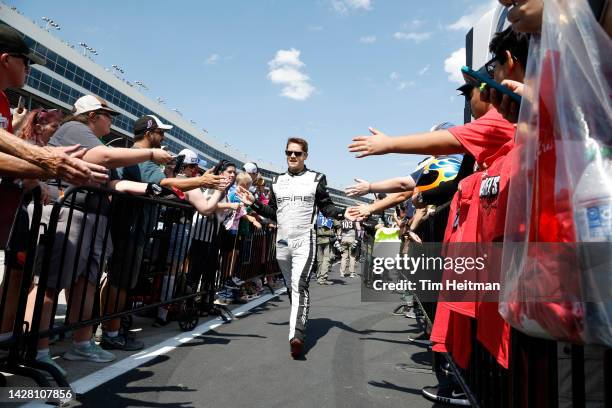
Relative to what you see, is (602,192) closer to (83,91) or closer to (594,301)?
(594,301)

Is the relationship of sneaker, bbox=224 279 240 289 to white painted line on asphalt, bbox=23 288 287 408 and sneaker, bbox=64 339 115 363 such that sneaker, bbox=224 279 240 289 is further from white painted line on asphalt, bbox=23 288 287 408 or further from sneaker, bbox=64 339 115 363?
sneaker, bbox=64 339 115 363

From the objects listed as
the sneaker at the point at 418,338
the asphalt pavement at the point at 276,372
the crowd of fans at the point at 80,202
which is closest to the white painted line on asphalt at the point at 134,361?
the asphalt pavement at the point at 276,372

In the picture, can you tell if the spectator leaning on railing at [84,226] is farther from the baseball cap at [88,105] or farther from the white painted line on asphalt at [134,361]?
the white painted line on asphalt at [134,361]

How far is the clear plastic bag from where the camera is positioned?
1.04m

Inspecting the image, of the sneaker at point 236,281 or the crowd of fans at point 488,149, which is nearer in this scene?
the crowd of fans at point 488,149

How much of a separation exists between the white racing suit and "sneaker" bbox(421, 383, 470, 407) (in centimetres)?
172

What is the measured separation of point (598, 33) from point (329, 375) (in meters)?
3.10

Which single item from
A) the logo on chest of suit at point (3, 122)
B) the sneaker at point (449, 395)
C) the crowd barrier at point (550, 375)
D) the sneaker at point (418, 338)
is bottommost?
the sneaker at point (449, 395)

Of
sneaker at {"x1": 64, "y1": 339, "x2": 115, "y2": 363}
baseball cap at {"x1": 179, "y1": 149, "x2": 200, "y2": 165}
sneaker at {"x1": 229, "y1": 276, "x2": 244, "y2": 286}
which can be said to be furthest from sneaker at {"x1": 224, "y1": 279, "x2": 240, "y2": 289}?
sneaker at {"x1": 64, "y1": 339, "x2": 115, "y2": 363}

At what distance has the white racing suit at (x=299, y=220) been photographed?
4.65 m

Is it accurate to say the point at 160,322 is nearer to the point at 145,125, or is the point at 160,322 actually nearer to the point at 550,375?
the point at 145,125

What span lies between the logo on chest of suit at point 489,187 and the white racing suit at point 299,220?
275 cm

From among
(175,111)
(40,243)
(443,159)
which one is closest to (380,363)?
(443,159)

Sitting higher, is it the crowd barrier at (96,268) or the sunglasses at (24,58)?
the sunglasses at (24,58)
